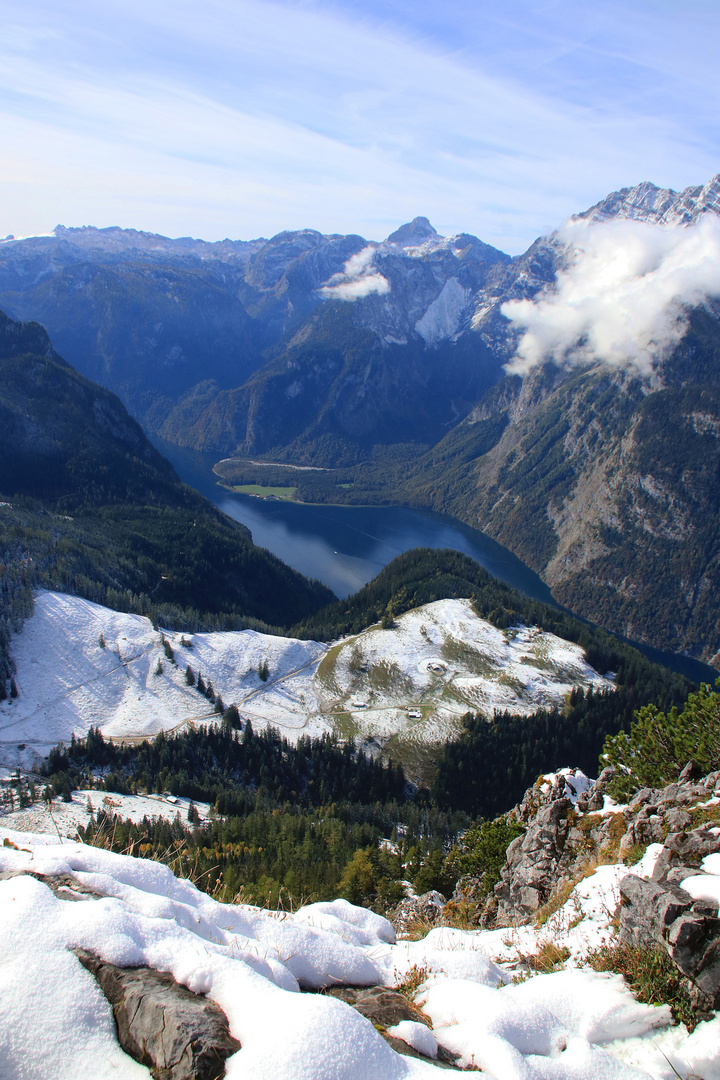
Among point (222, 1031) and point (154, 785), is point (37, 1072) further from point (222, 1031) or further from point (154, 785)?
point (154, 785)

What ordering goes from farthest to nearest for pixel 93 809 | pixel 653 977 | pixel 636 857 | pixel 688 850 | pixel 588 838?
pixel 93 809, pixel 588 838, pixel 636 857, pixel 688 850, pixel 653 977

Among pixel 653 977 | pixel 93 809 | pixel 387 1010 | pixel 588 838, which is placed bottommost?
pixel 93 809

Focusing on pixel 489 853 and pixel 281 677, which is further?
pixel 281 677

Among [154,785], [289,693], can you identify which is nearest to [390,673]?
[289,693]

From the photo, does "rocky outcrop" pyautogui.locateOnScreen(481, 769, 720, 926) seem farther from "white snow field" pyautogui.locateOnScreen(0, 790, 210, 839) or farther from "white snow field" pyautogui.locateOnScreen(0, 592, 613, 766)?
"white snow field" pyautogui.locateOnScreen(0, 592, 613, 766)

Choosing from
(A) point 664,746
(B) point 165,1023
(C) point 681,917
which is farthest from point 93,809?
(C) point 681,917

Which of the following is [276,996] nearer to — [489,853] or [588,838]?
[588,838]

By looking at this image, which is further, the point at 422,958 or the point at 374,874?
the point at 374,874

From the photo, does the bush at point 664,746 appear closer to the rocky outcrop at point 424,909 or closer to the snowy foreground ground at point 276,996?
the rocky outcrop at point 424,909
